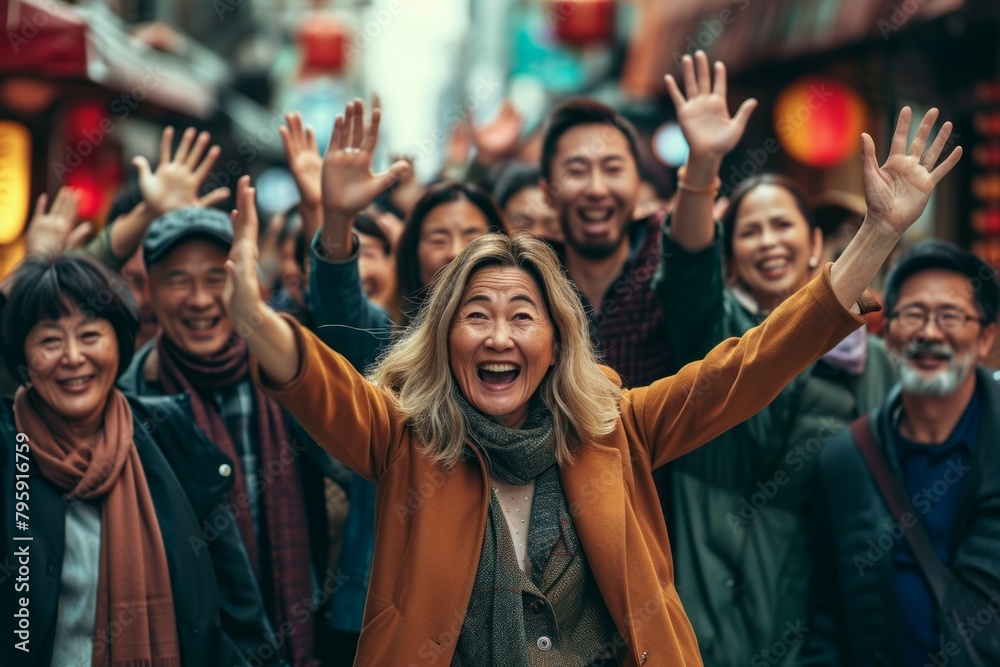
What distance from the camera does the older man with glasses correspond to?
4.22 m

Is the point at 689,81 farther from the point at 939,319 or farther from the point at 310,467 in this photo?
the point at 310,467

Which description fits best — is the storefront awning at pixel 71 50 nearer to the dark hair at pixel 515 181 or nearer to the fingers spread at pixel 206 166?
the fingers spread at pixel 206 166

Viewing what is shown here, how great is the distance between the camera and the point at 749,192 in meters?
5.34

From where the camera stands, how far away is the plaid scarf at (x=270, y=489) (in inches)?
180

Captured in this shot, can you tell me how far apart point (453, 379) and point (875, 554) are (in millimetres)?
1828

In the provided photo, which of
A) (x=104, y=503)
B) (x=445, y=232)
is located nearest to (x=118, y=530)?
(x=104, y=503)

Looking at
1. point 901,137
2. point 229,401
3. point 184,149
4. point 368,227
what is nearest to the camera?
point 901,137

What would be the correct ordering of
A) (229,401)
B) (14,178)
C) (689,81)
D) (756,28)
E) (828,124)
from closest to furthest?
(689,81) < (229,401) < (14,178) < (828,124) < (756,28)

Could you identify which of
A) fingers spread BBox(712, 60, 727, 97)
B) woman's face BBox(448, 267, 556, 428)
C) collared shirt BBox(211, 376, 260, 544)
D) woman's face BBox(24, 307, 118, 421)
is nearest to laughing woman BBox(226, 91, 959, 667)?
woman's face BBox(448, 267, 556, 428)

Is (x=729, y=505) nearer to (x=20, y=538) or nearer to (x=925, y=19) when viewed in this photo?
(x=20, y=538)

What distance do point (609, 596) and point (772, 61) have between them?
32.2 feet

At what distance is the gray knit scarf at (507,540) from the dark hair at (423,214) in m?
1.90

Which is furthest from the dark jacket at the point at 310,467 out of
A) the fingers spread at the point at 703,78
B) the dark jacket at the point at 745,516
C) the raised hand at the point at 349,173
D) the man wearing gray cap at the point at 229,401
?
the fingers spread at the point at 703,78

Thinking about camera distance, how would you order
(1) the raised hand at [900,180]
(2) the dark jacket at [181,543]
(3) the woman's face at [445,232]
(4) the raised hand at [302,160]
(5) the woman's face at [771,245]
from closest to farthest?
(1) the raised hand at [900,180] < (2) the dark jacket at [181,543] < (4) the raised hand at [302,160] < (5) the woman's face at [771,245] < (3) the woman's face at [445,232]
